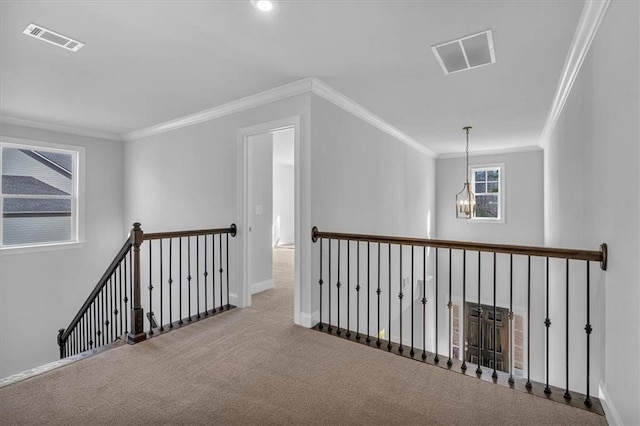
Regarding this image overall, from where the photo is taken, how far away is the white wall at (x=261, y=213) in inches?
186

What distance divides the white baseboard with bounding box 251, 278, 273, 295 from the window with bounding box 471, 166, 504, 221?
5.18 m

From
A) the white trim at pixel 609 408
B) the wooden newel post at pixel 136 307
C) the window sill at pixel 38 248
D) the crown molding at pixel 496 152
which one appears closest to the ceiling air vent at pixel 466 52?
the white trim at pixel 609 408

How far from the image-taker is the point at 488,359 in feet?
25.5

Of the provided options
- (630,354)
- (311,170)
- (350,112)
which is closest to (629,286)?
(630,354)

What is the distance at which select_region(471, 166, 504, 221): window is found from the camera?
280 inches

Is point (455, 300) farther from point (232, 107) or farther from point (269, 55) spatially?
point (269, 55)

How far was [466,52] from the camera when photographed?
103 inches

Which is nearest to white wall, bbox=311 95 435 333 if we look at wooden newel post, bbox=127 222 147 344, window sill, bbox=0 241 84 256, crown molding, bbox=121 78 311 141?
crown molding, bbox=121 78 311 141

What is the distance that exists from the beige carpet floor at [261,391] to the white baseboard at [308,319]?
37 centimetres

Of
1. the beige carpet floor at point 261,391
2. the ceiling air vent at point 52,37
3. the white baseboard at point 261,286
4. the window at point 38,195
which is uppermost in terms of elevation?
the ceiling air vent at point 52,37

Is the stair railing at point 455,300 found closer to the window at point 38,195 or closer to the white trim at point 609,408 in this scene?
the white trim at point 609,408

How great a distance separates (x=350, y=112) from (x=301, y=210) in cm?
150

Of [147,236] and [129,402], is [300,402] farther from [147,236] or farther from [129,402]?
[147,236]

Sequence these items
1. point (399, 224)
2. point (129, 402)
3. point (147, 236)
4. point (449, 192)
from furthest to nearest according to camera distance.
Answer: point (449, 192) < point (399, 224) < point (147, 236) < point (129, 402)
